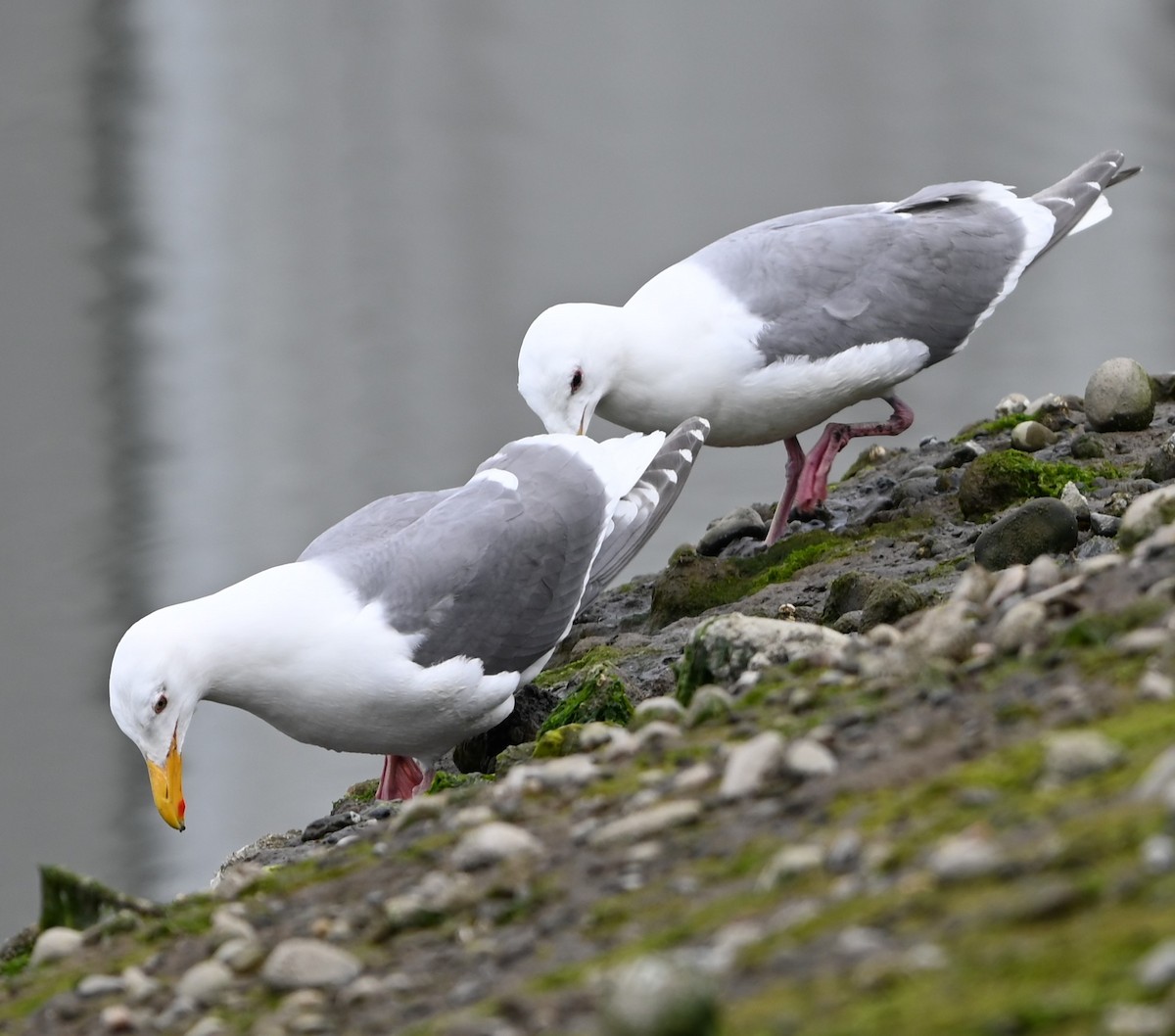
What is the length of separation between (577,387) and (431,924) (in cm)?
372

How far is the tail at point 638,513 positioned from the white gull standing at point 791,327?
450 millimetres

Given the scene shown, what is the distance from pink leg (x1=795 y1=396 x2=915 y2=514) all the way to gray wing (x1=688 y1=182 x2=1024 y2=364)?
13.6 inches

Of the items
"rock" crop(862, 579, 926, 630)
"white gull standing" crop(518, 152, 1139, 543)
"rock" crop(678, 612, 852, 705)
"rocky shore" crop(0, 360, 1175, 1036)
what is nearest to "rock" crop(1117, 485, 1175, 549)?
"rocky shore" crop(0, 360, 1175, 1036)

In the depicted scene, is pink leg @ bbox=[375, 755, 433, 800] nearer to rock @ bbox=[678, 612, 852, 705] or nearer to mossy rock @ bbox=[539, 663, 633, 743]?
mossy rock @ bbox=[539, 663, 633, 743]

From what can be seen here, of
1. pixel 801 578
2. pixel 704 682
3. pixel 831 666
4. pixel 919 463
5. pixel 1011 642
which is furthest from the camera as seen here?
pixel 919 463

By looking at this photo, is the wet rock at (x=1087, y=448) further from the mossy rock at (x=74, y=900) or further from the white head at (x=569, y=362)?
the mossy rock at (x=74, y=900)

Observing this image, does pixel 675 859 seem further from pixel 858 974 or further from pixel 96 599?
pixel 96 599

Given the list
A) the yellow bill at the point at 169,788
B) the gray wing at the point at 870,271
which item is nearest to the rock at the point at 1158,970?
the yellow bill at the point at 169,788

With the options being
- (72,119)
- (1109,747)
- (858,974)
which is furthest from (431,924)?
(72,119)

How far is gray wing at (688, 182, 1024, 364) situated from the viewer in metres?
6.21

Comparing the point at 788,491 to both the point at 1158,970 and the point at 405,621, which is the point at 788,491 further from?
the point at 1158,970

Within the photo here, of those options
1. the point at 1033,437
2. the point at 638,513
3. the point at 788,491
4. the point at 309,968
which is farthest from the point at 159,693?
the point at 1033,437

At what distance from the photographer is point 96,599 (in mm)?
7691

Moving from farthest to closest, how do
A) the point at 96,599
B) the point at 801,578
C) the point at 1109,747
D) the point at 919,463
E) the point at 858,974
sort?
the point at 96,599 → the point at 919,463 → the point at 801,578 → the point at 1109,747 → the point at 858,974
